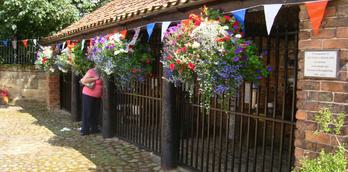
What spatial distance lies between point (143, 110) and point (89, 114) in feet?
6.04

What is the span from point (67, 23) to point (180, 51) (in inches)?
446

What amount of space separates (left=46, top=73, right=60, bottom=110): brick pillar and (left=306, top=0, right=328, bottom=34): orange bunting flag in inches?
428

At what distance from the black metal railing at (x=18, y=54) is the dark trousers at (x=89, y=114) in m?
7.04

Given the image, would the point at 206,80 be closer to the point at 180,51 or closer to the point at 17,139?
the point at 180,51

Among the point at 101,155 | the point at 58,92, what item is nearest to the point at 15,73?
the point at 58,92

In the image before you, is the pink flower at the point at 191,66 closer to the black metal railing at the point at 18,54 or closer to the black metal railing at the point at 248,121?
the black metal railing at the point at 248,121

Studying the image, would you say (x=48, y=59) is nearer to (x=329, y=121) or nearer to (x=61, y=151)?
(x=61, y=151)

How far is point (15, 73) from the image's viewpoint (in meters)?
14.2

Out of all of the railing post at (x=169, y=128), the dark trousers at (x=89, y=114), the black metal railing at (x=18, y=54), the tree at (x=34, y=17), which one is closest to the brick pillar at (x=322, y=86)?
the railing post at (x=169, y=128)

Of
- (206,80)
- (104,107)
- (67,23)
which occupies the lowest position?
(104,107)

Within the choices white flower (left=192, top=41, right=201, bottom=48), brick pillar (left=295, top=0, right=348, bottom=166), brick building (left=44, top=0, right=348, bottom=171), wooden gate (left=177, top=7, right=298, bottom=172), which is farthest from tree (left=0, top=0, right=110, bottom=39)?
brick pillar (left=295, top=0, right=348, bottom=166)

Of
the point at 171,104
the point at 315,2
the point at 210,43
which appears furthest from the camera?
the point at 171,104

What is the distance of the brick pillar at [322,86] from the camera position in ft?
9.86

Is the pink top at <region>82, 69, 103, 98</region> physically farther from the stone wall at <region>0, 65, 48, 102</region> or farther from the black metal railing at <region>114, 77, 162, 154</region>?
the stone wall at <region>0, 65, 48, 102</region>
